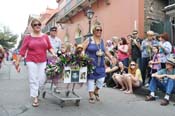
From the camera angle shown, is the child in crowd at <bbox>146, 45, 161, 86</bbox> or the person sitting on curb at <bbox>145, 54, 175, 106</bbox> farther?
the child in crowd at <bbox>146, 45, 161, 86</bbox>

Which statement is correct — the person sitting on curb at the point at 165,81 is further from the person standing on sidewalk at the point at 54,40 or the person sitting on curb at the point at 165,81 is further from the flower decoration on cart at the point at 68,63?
the person standing on sidewalk at the point at 54,40

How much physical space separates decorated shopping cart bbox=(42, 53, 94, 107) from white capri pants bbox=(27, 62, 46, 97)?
5.0 inches

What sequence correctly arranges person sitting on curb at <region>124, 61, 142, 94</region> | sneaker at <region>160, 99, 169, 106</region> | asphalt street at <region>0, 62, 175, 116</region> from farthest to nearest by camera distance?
person sitting on curb at <region>124, 61, 142, 94</region> < sneaker at <region>160, 99, 169, 106</region> < asphalt street at <region>0, 62, 175, 116</region>

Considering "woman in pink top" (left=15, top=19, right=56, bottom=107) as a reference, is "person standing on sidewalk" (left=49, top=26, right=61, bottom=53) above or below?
above

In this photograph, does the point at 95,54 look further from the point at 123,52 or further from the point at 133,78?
the point at 123,52

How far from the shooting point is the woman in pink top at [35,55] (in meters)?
8.63

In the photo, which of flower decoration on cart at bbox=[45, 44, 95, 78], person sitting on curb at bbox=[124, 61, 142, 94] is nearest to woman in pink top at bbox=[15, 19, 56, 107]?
flower decoration on cart at bbox=[45, 44, 95, 78]

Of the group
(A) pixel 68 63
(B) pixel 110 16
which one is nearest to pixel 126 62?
(A) pixel 68 63

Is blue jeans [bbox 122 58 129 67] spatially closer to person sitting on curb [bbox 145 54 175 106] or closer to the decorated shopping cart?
person sitting on curb [bbox 145 54 175 106]

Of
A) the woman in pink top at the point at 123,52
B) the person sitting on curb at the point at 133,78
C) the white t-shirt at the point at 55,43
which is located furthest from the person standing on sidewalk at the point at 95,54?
the woman in pink top at the point at 123,52

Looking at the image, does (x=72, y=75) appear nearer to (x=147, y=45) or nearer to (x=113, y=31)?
(x=147, y=45)

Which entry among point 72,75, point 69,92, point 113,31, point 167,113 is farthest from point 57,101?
point 113,31

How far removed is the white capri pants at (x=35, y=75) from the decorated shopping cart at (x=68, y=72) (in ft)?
0.42

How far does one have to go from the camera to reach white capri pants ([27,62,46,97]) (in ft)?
28.3
